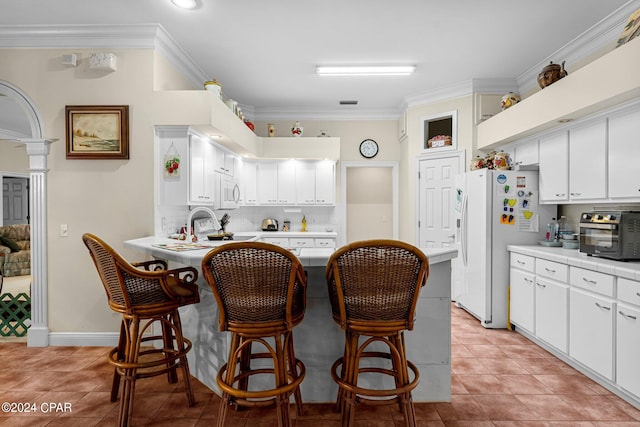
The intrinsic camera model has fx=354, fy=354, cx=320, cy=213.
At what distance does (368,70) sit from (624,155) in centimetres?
248

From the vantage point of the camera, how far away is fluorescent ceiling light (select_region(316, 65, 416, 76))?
3963mm

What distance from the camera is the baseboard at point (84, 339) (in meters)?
3.17

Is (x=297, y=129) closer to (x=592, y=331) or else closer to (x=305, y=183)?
(x=305, y=183)

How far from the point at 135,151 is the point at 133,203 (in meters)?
0.47

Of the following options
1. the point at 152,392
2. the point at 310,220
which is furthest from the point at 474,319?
the point at 152,392

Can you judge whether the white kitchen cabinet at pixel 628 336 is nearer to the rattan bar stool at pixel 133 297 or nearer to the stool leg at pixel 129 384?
the rattan bar stool at pixel 133 297

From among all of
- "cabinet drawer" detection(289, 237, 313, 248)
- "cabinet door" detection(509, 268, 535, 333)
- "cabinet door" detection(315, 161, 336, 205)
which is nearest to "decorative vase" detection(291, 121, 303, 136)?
"cabinet door" detection(315, 161, 336, 205)

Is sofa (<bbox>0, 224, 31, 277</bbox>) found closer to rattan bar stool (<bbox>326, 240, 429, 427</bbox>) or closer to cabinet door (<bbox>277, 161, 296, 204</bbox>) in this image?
cabinet door (<bbox>277, 161, 296, 204</bbox>)

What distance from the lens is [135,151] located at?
319cm

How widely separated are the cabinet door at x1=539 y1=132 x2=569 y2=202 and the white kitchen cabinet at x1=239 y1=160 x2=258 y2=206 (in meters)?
3.79

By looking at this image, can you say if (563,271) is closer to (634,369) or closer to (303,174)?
(634,369)

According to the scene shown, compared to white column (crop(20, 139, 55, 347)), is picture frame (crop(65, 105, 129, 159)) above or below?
above

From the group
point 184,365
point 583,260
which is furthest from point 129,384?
point 583,260

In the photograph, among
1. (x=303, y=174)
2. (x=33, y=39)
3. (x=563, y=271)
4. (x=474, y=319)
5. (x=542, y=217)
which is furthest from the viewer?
(x=303, y=174)
